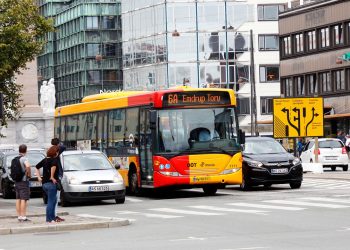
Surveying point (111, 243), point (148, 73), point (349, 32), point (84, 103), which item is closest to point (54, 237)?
point (111, 243)

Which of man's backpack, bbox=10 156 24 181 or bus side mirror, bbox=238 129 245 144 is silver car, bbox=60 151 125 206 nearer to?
bus side mirror, bbox=238 129 245 144

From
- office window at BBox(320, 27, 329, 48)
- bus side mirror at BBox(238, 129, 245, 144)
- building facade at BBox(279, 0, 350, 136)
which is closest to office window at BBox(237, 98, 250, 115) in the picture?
building facade at BBox(279, 0, 350, 136)

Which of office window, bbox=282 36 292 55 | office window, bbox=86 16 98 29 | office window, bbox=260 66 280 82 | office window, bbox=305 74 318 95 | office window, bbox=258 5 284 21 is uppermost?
office window, bbox=86 16 98 29

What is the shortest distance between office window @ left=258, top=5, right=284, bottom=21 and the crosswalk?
78.7m

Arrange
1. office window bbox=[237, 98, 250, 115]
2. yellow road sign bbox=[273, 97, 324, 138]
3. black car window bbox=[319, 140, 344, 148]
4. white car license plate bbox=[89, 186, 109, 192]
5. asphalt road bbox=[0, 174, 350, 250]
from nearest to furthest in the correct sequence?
asphalt road bbox=[0, 174, 350, 250]
white car license plate bbox=[89, 186, 109, 192]
yellow road sign bbox=[273, 97, 324, 138]
black car window bbox=[319, 140, 344, 148]
office window bbox=[237, 98, 250, 115]

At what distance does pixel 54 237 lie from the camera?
820 inches

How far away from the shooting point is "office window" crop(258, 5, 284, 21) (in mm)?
107750

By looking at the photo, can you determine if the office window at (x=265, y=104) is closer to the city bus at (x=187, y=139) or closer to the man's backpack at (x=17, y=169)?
the city bus at (x=187, y=139)

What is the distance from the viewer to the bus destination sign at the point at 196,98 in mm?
32906

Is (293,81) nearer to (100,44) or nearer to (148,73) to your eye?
(148,73)

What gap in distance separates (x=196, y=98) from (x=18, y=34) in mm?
5283

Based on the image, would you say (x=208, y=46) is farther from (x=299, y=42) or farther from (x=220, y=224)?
(x=220, y=224)

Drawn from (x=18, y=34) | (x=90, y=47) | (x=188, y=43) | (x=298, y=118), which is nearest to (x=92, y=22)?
(x=90, y=47)

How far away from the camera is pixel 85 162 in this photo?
106 ft
